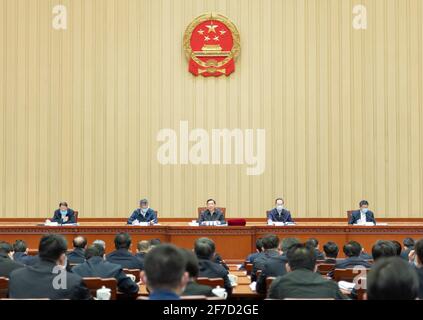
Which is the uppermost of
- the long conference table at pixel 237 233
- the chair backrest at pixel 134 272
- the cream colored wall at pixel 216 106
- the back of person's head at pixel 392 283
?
the cream colored wall at pixel 216 106

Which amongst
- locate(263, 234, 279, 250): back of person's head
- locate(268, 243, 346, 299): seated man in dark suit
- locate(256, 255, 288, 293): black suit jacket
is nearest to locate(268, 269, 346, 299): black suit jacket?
locate(268, 243, 346, 299): seated man in dark suit

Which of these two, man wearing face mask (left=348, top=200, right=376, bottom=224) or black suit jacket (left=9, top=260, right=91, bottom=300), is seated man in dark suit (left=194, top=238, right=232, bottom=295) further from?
man wearing face mask (left=348, top=200, right=376, bottom=224)

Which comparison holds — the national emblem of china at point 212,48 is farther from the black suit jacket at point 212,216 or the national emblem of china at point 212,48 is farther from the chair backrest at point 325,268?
the chair backrest at point 325,268

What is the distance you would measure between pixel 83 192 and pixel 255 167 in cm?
363

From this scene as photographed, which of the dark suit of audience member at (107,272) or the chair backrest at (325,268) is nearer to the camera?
the dark suit of audience member at (107,272)

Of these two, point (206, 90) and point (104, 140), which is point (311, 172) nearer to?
point (206, 90)

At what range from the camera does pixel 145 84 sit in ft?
45.5

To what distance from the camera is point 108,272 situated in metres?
5.34

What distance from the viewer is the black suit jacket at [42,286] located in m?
3.96

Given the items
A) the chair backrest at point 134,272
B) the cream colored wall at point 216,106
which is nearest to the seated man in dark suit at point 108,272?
the chair backrest at point 134,272

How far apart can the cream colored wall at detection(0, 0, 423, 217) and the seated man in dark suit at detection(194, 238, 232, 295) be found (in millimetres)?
8216

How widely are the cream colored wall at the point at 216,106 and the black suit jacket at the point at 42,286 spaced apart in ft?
31.8

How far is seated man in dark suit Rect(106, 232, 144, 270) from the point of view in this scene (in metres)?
6.51
